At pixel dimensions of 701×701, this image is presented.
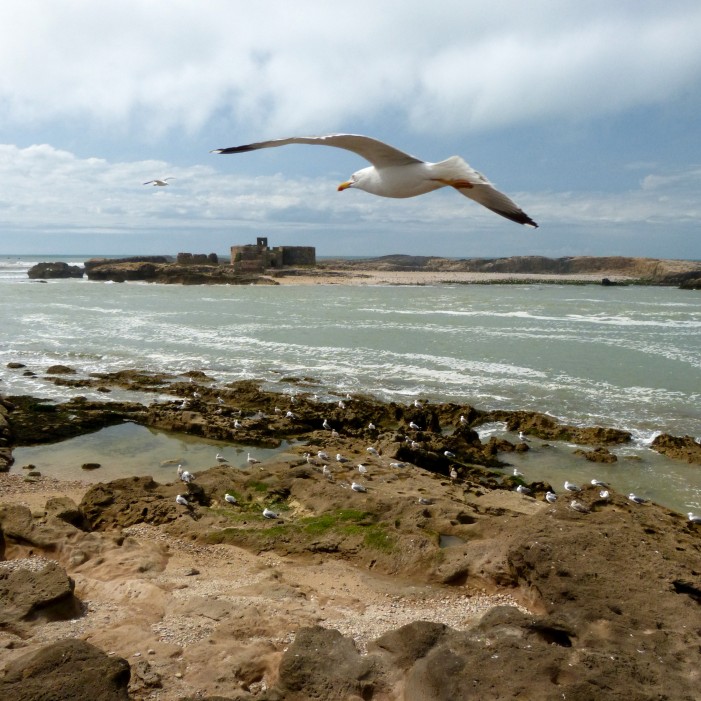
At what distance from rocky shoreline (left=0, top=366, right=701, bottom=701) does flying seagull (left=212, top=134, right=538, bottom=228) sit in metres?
2.49

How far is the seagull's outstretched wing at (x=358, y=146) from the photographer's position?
3568 mm

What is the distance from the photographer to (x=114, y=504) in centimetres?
665

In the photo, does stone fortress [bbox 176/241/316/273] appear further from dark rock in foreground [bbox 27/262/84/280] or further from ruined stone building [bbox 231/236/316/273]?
dark rock in foreground [bbox 27/262/84/280]

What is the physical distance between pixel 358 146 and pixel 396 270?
8512 centimetres

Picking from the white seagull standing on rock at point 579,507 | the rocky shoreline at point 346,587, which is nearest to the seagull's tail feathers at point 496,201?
the rocky shoreline at point 346,587

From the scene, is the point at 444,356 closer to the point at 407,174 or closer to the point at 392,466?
the point at 392,466

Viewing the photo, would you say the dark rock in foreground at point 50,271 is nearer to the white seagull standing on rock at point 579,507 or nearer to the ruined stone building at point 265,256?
the ruined stone building at point 265,256

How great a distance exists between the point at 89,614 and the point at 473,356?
14.6 meters

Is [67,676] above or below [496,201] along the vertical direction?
below

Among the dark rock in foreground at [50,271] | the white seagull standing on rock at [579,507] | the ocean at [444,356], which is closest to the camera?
the white seagull standing on rock at [579,507]

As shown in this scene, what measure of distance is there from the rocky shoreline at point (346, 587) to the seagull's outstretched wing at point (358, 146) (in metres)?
2.86

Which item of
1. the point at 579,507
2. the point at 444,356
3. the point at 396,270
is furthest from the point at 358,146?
the point at 396,270

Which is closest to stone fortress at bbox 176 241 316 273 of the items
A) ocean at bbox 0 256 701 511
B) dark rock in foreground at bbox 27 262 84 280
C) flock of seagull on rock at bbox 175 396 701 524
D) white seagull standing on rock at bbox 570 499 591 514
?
dark rock in foreground at bbox 27 262 84 280

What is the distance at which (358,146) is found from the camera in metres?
3.73
